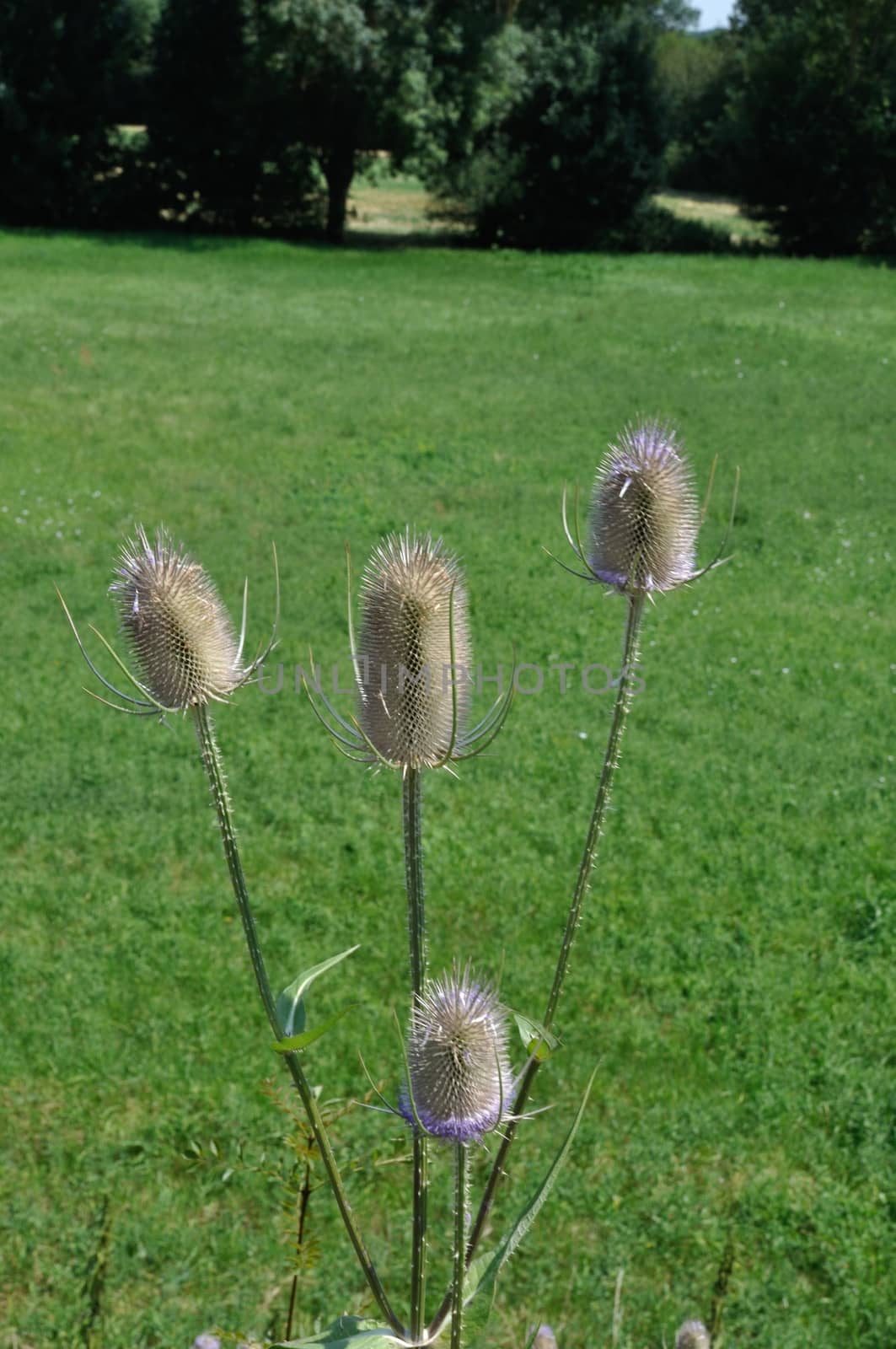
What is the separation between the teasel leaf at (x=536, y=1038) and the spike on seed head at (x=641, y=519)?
56 cm

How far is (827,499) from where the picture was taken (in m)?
8.51

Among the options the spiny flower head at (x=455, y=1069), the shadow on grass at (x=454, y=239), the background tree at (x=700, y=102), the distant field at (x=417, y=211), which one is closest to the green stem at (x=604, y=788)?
the spiny flower head at (x=455, y=1069)

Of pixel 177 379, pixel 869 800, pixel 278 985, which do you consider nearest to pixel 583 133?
pixel 177 379

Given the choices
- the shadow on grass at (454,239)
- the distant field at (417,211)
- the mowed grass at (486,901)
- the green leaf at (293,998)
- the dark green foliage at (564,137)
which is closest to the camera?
the green leaf at (293,998)

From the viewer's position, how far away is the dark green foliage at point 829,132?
826 inches

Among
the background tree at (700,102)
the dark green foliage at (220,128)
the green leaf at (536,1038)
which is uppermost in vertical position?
the background tree at (700,102)

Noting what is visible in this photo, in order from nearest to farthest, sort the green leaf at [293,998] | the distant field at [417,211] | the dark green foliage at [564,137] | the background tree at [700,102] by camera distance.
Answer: the green leaf at [293,998] < the dark green foliage at [564,137] < the distant field at [417,211] < the background tree at [700,102]

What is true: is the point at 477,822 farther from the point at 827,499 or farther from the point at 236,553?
the point at 827,499

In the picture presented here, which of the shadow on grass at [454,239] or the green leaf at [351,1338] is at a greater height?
the shadow on grass at [454,239]

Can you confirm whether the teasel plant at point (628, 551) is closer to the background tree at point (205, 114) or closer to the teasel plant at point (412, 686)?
the teasel plant at point (412, 686)

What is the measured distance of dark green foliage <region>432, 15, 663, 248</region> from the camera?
20.0 meters

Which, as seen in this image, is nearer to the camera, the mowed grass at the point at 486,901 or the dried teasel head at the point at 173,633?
the dried teasel head at the point at 173,633

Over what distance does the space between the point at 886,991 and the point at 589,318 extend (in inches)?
462

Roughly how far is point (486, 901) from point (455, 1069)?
3104 mm
